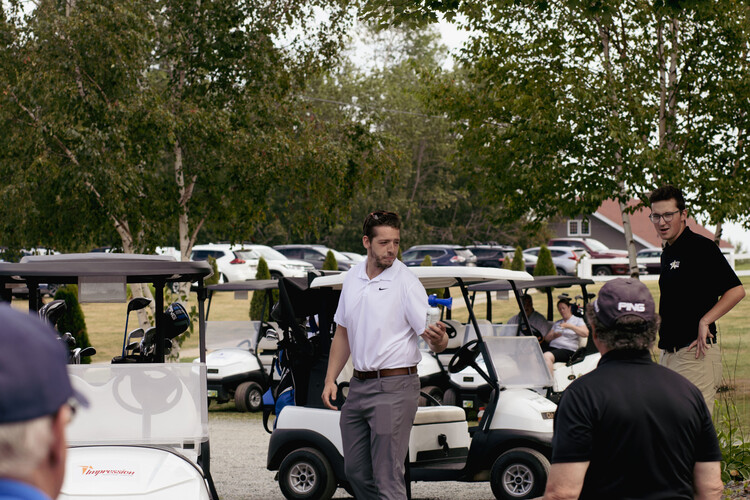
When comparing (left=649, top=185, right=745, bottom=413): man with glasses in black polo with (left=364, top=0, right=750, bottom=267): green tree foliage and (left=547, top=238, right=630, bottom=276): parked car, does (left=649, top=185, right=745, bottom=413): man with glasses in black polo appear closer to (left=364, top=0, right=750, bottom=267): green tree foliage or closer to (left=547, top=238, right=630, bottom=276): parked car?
(left=364, top=0, right=750, bottom=267): green tree foliage

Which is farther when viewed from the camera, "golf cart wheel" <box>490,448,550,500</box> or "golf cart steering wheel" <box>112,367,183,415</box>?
"golf cart wheel" <box>490,448,550,500</box>

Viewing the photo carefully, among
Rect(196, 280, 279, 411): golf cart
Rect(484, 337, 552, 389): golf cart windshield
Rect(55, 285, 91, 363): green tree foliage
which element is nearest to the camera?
Rect(484, 337, 552, 389): golf cart windshield

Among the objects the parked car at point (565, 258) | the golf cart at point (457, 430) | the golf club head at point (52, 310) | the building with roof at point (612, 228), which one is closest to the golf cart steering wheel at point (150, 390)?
the golf club head at point (52, 310)

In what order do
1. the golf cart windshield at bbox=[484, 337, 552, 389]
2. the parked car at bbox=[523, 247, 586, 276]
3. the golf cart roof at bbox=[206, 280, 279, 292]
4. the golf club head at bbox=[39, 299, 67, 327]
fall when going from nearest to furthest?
the golf club head at bbox=[39, 299, 67, 327] → the golf cart windshield at bbox=[484, 337, 552, 389] → the golf cart roof at bbox=[206, 280, 279, 292] → the parked car at bbox=[523, 247, 586, 276]

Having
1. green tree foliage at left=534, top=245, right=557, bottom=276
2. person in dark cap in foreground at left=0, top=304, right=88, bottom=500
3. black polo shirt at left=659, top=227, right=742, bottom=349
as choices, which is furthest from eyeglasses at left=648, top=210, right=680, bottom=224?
green tree foliage at left=534, top=245, right=557, bottom=276

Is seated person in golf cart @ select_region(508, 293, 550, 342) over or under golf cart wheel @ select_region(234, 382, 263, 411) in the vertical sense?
over

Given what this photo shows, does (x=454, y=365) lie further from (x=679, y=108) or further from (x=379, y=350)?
(x=679, y=108)

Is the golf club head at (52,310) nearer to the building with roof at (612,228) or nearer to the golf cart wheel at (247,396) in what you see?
the golf cart wheel at (247,396)

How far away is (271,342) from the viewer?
1499cm

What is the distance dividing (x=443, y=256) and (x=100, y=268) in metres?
38.5

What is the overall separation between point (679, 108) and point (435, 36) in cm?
4907

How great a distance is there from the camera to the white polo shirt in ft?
18.6

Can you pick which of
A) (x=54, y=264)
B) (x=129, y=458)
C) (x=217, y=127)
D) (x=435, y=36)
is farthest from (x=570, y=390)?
(x=435, y=36)

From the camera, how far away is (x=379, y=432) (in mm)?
5633
